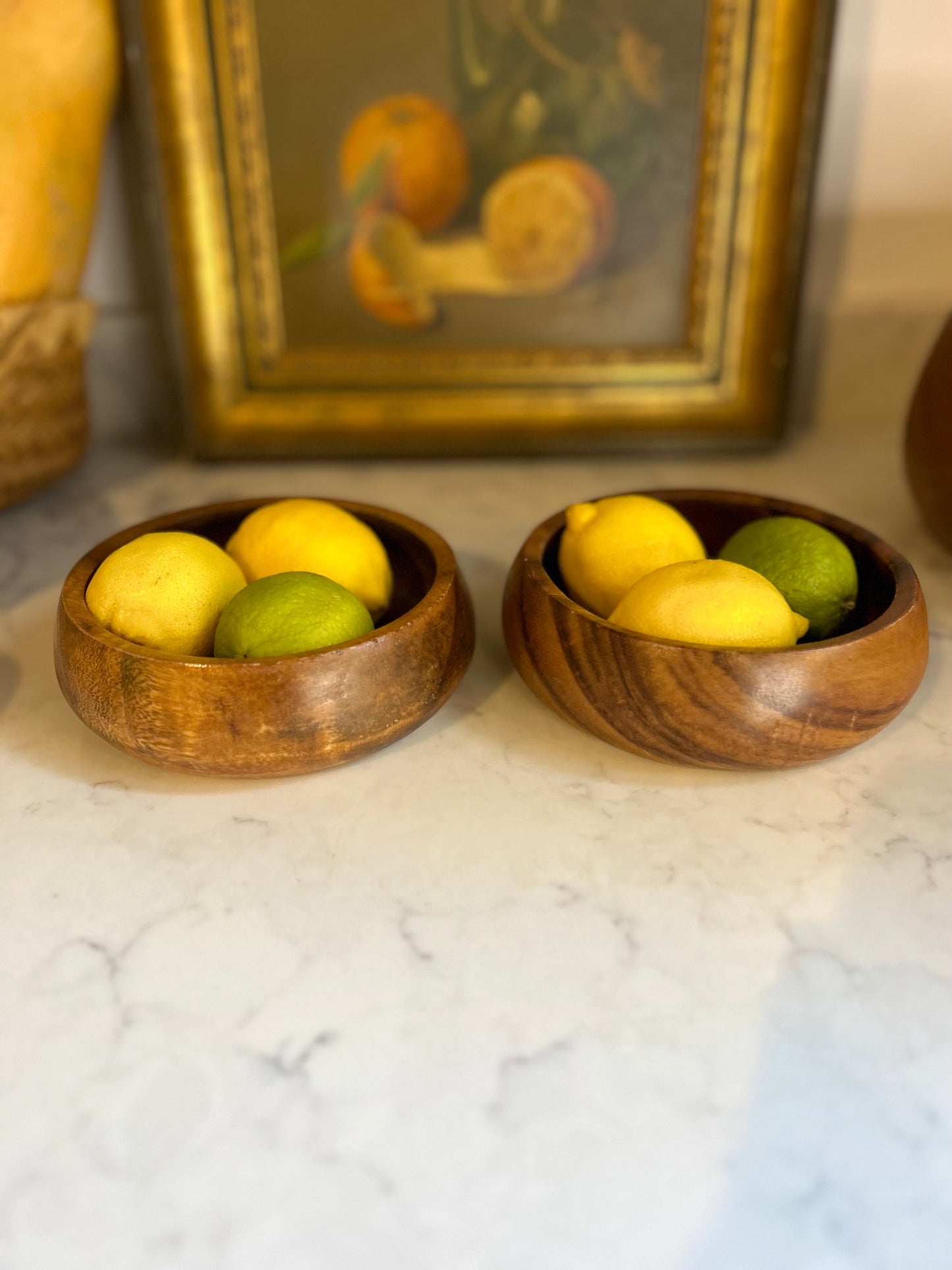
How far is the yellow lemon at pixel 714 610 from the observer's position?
1.65ft

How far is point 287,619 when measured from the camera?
0.51m

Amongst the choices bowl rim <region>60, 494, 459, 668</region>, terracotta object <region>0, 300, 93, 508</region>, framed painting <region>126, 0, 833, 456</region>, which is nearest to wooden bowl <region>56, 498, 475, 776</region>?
bowl rim <region>60, 494, 459, 668</region>

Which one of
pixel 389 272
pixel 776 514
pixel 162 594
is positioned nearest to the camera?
pixel 162 594

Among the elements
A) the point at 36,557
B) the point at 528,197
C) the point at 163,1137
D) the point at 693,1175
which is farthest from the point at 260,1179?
the point at 528,197

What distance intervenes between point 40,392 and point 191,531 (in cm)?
25

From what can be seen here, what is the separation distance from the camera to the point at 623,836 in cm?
51

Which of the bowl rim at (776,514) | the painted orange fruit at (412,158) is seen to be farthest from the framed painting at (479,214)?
the bowl rim at (776,514)

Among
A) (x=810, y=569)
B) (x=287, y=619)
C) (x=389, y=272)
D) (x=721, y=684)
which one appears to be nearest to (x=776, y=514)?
(x=810, y=569)

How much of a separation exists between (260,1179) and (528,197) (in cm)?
76

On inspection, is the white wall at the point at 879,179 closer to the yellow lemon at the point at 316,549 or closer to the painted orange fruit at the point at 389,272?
the painted orange fruit at the point at 389,272

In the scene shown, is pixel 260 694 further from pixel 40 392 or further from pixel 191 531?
pixel 40 392

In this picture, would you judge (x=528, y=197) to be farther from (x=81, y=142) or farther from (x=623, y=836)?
(x=623, y=836)

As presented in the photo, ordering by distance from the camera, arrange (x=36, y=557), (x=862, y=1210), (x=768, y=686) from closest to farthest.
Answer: (x=862, y=1210)
(x=768, y=686)
(x=36, y=557)

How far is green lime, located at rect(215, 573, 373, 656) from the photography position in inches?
20.0
